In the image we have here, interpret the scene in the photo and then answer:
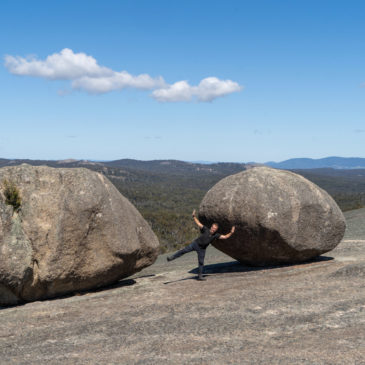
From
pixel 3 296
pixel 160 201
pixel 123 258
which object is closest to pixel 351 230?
pixel 123 258

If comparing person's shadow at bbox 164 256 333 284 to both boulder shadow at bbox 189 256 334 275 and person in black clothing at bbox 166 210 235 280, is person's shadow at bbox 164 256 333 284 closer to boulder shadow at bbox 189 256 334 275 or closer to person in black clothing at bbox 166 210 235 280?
boulder shadow at bbox 189 256 334 275

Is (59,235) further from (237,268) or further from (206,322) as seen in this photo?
(237,268)

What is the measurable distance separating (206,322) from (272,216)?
6510 millimetres

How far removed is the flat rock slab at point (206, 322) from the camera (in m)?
8.74

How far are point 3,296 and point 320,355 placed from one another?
435 inches

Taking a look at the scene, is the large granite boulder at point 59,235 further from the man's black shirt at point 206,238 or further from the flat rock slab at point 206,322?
the man's black shirt at point 206,238

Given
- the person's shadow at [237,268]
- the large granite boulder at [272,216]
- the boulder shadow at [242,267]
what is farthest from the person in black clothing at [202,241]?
the boulder shadow at [242,267]

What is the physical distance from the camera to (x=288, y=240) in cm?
1625

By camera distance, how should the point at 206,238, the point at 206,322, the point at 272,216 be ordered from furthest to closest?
1. the point at 272,216
2. the point at 206,238
3. the point at 206,322

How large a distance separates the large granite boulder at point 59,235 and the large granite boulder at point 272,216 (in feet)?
13.5

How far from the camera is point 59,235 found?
14.3m

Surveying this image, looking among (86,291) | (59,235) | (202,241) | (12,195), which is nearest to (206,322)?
(202,241)

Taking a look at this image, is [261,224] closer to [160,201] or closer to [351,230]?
[351,230]

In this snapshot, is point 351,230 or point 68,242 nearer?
point 68,242
